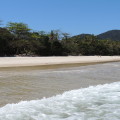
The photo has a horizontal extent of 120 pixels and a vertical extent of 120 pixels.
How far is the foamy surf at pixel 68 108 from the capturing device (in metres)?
5.09

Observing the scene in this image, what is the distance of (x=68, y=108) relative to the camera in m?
5.82

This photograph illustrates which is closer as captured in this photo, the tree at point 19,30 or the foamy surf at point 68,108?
the foamy surf at point 68,108

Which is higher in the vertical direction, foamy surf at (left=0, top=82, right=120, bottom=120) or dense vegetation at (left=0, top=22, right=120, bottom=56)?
dense vegetation at (left=0, top=22, right=120, bottom=56)

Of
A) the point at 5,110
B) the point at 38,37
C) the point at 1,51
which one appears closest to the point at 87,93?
the point at 5,110

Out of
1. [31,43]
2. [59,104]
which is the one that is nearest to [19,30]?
[31,43]

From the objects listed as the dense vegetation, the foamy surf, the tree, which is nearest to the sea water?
the foamy surf

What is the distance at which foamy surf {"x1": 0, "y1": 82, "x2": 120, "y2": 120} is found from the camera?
5.09 metres

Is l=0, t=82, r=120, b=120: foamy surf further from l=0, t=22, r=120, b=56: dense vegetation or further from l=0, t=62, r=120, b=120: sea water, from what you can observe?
l=0, t=22, r=120, b=56: dense vegetation

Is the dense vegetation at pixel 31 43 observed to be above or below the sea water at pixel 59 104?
above

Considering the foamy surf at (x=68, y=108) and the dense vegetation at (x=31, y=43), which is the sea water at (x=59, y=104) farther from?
the dense vegetation at (x=31, y=43)

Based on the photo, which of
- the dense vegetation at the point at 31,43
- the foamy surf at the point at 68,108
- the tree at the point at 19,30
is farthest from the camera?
the tree at the point at 19,30

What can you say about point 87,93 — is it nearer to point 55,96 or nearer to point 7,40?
point 55,96

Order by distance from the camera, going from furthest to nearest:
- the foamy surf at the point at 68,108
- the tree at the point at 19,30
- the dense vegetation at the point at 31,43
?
the tree at the point at 19,30, the dense vegetation at the point at 31,43, the foamy surf at the point at 68,108

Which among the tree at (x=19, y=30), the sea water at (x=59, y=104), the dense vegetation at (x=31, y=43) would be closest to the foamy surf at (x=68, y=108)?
the sea water at (x=59, y=104)
